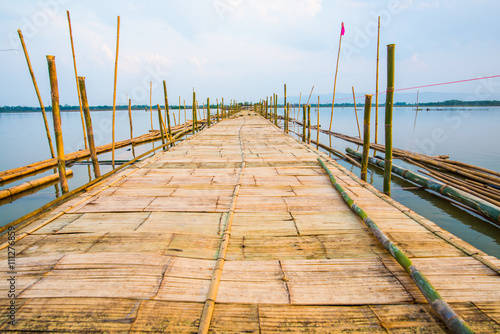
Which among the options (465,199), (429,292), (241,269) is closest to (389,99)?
(465,199)

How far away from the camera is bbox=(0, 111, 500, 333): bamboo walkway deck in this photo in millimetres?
1553

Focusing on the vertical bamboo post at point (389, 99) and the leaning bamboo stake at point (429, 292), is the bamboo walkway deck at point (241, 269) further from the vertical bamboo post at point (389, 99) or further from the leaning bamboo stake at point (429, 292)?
the vertical bamboo post at point (389, 99)

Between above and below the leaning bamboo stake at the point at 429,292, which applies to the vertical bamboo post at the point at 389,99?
above

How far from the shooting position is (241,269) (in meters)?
2.03

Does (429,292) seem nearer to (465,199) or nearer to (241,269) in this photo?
(241,269)

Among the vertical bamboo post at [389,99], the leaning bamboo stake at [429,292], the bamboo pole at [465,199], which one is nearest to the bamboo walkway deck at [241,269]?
the leaning bamboo stake at [429,292]

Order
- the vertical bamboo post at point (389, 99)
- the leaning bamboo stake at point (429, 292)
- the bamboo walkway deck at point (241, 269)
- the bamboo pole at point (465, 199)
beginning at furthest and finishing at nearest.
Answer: the bamboo pole at point (465, 199) < the vertical bamboo post at point (389, 99) < the bamboo walkway deck at point (241, 269) < the leaning bamboo stake at point (429, 292)

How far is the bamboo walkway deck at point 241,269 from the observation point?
1553mm

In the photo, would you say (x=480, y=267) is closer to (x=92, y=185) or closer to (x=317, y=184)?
(x=317, y=184)

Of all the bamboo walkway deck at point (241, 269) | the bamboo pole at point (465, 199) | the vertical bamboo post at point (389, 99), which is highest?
the vertical bamboo post at point (389, 99)

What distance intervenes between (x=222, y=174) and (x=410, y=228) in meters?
3.13

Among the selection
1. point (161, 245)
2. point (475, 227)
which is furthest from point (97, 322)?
point (475, 227)

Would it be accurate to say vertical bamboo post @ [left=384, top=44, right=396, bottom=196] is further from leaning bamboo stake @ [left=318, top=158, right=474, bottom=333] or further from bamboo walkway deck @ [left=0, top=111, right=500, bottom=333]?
leaning bamboo stake @ [left=318, top=158, right=474, bottom=333]

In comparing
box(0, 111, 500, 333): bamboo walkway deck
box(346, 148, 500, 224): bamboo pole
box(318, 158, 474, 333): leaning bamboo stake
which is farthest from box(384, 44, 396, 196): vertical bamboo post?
box(318, 158, 474, 333): leaning bamboo stake
